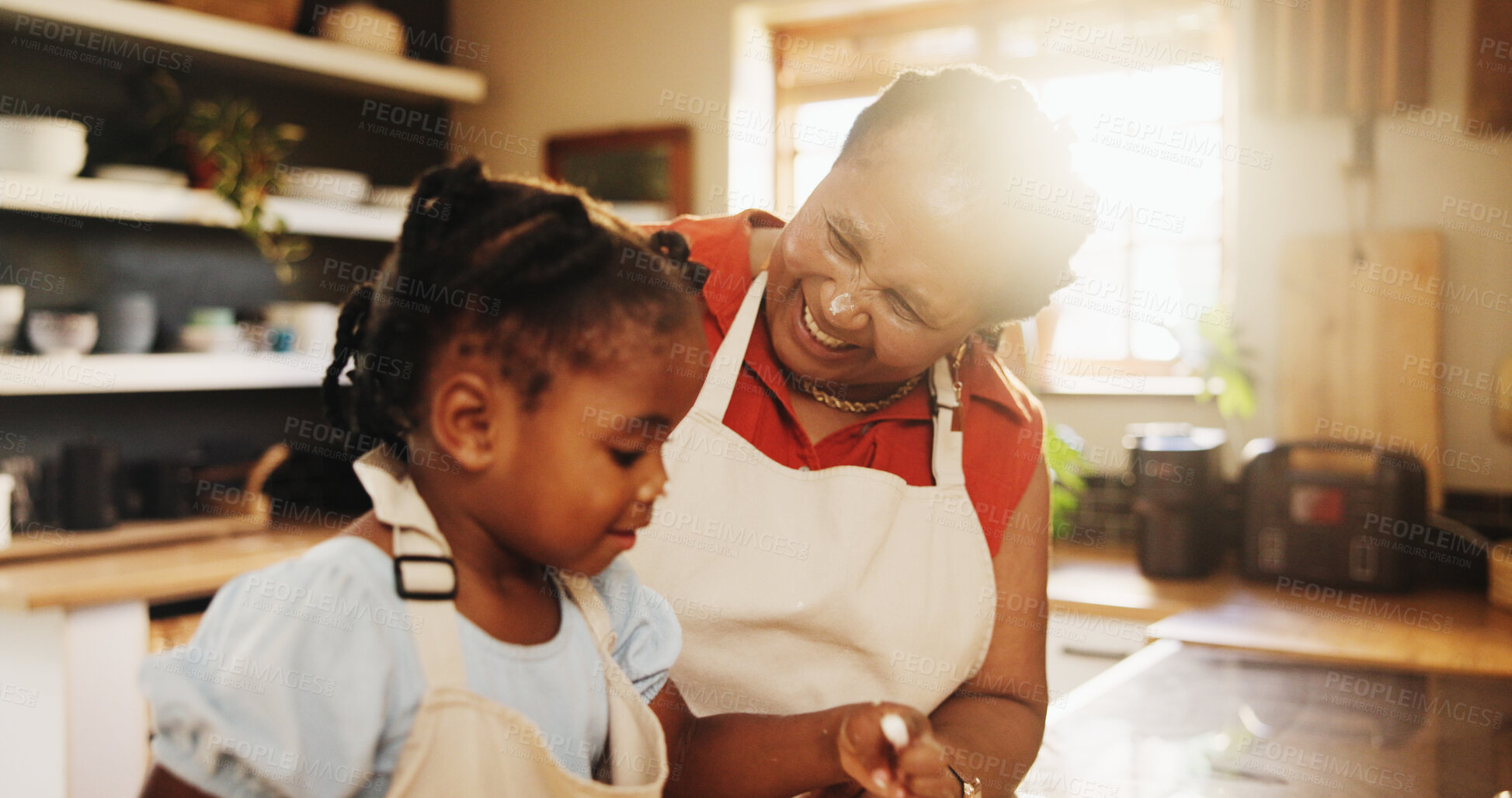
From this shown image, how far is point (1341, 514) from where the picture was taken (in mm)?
2496

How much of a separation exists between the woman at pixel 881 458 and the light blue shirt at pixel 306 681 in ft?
1.42

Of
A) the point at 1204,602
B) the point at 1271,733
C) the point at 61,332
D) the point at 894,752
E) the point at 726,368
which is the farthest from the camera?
the point at 61,332

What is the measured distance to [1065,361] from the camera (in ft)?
10.8

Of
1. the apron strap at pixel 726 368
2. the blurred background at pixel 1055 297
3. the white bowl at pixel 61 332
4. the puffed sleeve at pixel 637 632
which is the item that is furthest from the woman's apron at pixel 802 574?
the white bowl at pixel 61 332

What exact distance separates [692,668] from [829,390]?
35cm

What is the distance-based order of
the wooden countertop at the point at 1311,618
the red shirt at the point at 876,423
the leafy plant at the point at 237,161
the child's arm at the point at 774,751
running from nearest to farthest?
the child's arm at the point at 774,751, the red shirt at the point at 876,423, the wooden countertop at the point at 1311,618, the leafy plant at the point at 237,161

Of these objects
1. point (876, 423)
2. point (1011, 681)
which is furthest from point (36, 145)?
point (1011, 681)

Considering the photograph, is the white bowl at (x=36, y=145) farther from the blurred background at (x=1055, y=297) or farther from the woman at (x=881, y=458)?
the woman at (x=881, y=458)

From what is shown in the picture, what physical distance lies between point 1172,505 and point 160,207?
107 inches

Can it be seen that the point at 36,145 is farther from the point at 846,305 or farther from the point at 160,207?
the point at 846,305

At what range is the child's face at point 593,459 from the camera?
0.71m

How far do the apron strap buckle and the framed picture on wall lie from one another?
9.52ft

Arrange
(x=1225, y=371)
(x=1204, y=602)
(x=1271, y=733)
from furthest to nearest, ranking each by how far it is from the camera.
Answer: (x=1225, y=371), (x=1204, y=602), (x=1271, y=733)

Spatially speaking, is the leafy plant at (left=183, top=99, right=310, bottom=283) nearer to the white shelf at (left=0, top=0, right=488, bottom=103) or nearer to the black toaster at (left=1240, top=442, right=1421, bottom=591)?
the white shelf at (left=0, top=0, right=488, bottom=103)
